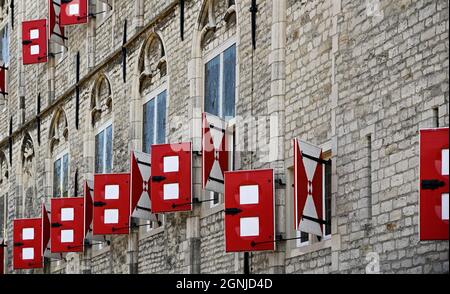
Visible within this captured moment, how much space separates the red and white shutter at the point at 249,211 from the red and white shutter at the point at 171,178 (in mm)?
2944

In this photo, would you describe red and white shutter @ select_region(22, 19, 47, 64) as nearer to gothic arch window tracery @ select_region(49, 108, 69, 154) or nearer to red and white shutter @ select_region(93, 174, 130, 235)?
gothic arch window tracery @ select_region(49, 108, 69, 154)

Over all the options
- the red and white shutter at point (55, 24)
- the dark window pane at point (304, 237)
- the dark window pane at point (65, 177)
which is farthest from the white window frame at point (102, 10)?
the dark window pane at point (304, 237)

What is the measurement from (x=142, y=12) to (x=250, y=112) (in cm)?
571

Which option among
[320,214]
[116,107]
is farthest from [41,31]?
[320,214]

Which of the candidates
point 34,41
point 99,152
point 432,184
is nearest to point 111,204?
point 99,152

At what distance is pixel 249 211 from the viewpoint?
19.3m

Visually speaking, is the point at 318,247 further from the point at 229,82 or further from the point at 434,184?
the point at 229,82

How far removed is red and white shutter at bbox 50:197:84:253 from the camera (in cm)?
2689

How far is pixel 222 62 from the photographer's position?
22.1m

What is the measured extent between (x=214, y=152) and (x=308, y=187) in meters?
3.24

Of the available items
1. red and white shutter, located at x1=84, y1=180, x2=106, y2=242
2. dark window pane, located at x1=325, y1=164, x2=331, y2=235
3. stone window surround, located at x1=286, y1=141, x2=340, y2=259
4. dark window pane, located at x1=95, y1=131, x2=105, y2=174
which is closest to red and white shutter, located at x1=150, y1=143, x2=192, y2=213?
stone window surround, located at x1=286, y1=141, x2=340, y2=259

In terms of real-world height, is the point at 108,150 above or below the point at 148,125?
below

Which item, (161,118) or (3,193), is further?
(3,193)

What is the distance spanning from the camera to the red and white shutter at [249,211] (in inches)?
755
